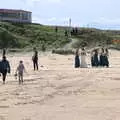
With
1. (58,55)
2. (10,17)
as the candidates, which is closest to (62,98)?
(58,55)

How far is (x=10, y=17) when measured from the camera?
99062 millimetres

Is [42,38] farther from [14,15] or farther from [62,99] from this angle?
[62,99]

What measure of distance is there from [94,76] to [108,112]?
13.3 metres

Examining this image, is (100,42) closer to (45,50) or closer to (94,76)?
(45,50)

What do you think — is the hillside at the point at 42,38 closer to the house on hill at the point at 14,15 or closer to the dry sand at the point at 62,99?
the house on hill at the point at 14,15

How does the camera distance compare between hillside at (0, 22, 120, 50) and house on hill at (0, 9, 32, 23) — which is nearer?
hillside at (0, 22, 120, 50)

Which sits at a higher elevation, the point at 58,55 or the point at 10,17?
the point at 10,17

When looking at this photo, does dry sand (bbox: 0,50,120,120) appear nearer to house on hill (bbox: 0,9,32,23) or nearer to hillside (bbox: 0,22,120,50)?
hillside (bbox: 0,22,120,50)

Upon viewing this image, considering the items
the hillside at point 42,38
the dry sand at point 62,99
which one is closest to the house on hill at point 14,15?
the hillside at point 42,38

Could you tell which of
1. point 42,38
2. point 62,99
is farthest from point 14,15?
point 62,99

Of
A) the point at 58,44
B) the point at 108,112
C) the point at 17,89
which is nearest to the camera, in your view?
the point at 108,112

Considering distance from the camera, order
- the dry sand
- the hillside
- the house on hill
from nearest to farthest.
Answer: the dry sand → the hillside → the house on hill

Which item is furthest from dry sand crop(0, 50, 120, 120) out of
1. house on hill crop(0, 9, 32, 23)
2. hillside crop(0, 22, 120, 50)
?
house on hill crop(0, 9, 32, 23)

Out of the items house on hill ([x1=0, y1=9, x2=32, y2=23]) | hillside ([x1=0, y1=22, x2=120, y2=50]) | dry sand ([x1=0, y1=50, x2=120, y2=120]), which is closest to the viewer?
dry sand ([x1=0, y1=50, x2=120, y2=120])
